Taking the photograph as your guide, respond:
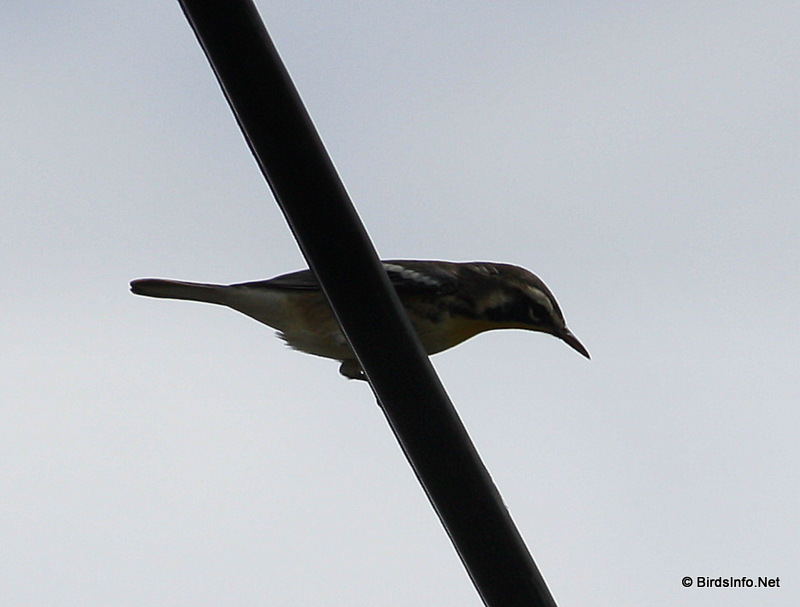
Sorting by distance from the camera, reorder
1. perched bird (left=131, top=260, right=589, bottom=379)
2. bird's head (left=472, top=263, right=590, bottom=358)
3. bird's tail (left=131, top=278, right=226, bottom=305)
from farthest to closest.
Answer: bird's head (left=472, top=263, right=590, bottom=358)
bird's tail (left=131, top=278, right=226, bottom=305)
perched bird (left=131, top=260, right=589, bottom=379)

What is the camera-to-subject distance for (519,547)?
1971 millimetres

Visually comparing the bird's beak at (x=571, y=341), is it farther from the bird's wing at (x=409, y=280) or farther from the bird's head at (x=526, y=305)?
the bird's wing at (x=409, y=280)

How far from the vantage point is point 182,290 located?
5.17 m

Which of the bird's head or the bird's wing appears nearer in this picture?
the bird's wing

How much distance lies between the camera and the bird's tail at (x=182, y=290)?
515cm

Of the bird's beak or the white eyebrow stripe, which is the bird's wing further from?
the bird's beak

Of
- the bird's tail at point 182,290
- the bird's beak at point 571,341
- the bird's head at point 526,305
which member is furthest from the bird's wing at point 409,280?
the bird's beak at point 571,341

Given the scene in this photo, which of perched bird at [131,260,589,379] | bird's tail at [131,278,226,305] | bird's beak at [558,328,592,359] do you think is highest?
bird's tail at [131,278,226,305]

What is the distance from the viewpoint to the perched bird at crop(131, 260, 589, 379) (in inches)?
199

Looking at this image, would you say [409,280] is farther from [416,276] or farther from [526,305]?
[526,305]

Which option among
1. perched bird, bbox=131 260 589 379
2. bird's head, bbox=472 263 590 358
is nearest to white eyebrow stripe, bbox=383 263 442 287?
perched bird, bbox=131 260 589 379

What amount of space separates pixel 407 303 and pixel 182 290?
3.84 ft

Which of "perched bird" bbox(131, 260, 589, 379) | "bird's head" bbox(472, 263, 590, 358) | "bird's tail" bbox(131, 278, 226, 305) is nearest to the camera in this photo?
"perched bird" bbox(131, 260, 589, 379)

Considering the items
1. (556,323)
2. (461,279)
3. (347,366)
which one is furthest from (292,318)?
(556,323)
